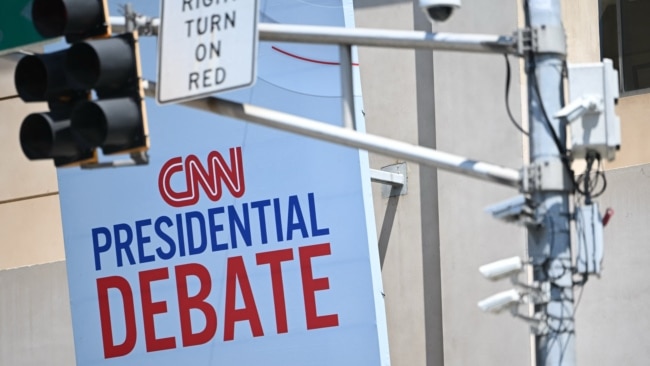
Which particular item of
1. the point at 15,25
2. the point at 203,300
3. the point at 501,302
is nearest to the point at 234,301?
the point at 203,300

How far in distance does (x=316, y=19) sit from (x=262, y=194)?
1952 mm

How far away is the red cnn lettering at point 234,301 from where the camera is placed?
547 inches

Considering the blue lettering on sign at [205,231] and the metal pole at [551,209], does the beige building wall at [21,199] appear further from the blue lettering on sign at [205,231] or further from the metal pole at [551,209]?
the metal pole at [551,209]

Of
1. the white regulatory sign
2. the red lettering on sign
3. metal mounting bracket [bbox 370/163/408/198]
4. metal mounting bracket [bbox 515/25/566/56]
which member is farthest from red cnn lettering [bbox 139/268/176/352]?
metal mounting bracket [bbox 515/25/566/56]

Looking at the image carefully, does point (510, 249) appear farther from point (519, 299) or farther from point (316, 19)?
point (519, 299)

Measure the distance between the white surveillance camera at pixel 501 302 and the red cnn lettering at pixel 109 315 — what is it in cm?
697

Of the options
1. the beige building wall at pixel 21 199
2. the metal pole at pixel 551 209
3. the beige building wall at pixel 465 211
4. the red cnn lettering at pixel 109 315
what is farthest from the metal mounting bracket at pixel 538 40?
the beige building wall at pixel 21 199

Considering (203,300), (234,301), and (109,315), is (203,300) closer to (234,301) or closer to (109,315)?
(234,301)

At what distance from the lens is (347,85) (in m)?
9.06

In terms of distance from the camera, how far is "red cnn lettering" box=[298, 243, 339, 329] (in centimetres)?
1344

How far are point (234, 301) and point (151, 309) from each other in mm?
1126

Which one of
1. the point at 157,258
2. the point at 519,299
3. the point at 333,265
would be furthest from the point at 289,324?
the point at 519,299

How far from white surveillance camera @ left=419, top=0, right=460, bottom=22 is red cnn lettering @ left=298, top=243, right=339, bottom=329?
5.33 metres

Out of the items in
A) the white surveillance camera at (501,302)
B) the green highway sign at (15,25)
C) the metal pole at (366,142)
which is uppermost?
the green highway sign at (15,25)
